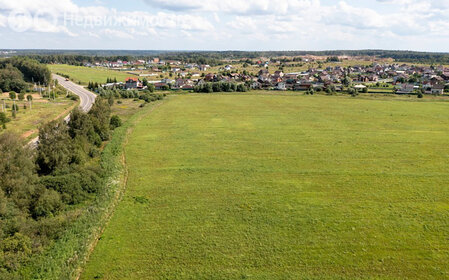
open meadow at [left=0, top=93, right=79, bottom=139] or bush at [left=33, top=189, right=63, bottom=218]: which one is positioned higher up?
open meadow at [left=0, top=93, right=79, bottom=139]

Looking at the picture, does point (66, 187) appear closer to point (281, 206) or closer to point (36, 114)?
point (281, 206)

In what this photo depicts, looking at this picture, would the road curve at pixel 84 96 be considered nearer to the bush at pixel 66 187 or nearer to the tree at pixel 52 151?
the tree at pixel 52 151

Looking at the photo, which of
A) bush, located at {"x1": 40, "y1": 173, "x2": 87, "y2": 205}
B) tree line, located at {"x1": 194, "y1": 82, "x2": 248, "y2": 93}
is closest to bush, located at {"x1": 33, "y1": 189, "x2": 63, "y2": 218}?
bush, located at {"x1": 40, "y1": 173, "x2": 87, "y2": 205}

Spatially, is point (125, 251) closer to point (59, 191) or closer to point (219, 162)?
point (59, 191)

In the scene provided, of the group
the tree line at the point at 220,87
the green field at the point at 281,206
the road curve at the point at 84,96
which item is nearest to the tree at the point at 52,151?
the green field at the point at 281,206

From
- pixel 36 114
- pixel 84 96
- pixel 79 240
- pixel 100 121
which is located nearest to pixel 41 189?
pixel 79 240

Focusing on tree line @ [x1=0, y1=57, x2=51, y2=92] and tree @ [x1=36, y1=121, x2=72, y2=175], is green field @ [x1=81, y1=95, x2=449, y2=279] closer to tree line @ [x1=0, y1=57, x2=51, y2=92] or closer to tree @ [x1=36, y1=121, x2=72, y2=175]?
tree @ [x1=36, y1=121, x2=72, y2=175]

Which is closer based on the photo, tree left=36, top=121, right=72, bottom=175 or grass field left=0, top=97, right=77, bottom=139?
tree left=36, top=121, right=72, bottom=175
